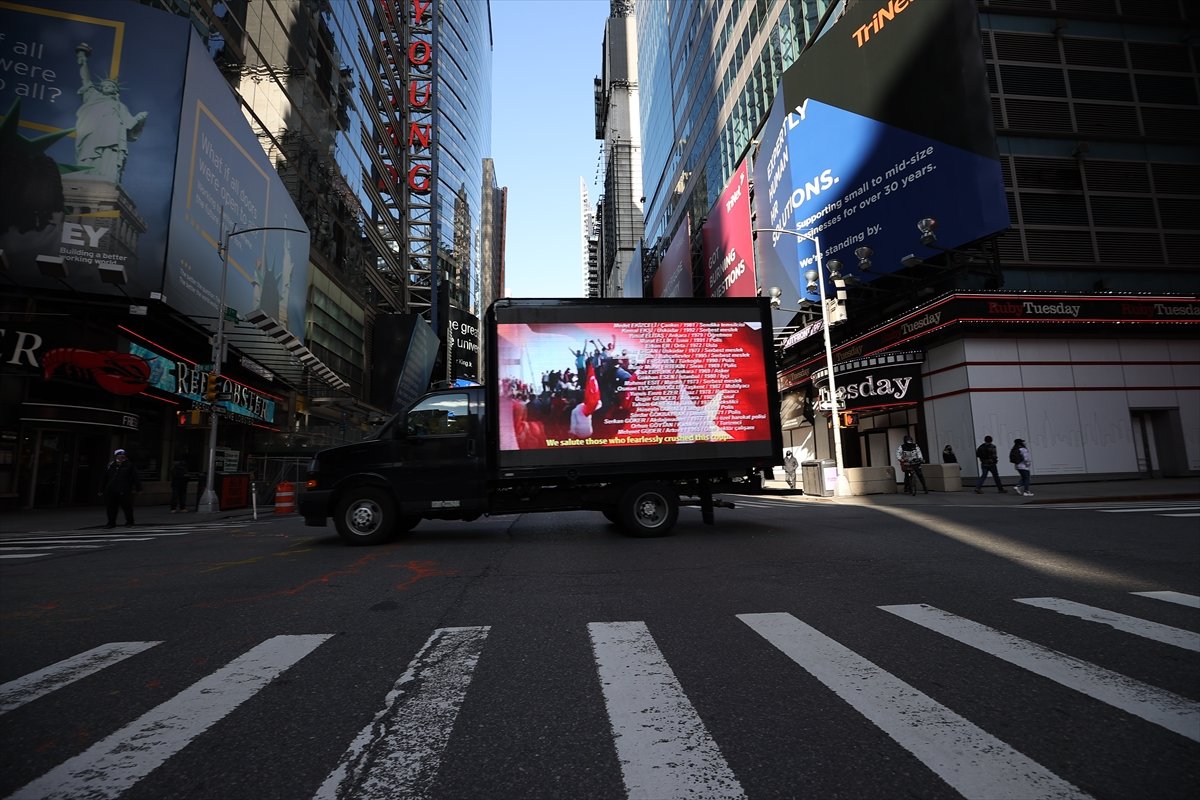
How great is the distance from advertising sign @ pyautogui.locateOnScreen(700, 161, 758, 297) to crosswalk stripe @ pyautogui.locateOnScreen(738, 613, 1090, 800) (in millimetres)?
32322

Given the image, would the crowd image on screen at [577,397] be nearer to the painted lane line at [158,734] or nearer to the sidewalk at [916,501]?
the painted lane line at [158,734]

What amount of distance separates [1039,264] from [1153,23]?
12546 millimetres

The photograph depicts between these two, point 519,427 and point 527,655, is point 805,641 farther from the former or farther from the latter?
point 519,427

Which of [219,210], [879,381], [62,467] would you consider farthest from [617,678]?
[219,210]

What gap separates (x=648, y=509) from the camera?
10609 millimetres

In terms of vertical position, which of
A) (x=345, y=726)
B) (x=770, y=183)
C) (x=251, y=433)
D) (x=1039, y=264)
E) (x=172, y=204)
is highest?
(x=770, y=183)

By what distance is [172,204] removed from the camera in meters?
21.2

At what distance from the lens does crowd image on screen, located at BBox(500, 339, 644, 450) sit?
33.9ft

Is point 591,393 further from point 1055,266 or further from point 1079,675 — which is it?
point 1055,266

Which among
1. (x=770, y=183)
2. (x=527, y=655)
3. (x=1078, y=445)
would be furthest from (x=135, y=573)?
(x=770, y=183)

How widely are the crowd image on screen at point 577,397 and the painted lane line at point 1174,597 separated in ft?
22.5

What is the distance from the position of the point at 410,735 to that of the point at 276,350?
1184 inches

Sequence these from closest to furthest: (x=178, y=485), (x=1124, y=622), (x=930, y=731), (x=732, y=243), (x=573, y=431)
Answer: (x=930, y=731)
(x=1124, y=622)
(x=573, y=431)
(x=178, y=485)
(x=732, y=243)

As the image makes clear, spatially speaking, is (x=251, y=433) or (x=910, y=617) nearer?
(x=910, y=617)
